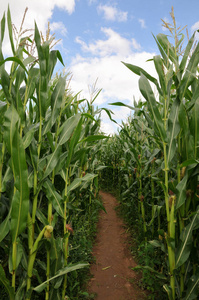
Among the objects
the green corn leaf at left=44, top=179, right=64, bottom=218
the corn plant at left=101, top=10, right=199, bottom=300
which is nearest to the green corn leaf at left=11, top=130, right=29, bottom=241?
the green corn leaf at left=44, top=179, right=64, bottom=218

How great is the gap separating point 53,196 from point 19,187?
492 mm

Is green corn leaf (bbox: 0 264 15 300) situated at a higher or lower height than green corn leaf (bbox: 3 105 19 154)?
lower

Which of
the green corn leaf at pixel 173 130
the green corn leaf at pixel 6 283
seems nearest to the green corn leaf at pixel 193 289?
the green corn leaf at pixel 173 130

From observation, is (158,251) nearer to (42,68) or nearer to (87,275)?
(87,275)

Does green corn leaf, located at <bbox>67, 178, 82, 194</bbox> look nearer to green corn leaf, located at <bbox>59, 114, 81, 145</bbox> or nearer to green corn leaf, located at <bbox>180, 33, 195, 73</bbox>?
green corn leaf, located at <bbox>59, 114, 81, 145</bbox>

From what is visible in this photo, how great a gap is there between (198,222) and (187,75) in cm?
125

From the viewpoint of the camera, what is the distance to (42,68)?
1679 mm

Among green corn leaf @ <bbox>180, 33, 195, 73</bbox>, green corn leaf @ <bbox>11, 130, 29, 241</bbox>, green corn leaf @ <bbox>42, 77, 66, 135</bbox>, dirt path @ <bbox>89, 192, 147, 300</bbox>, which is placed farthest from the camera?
dirt path @ <bbox>89, 192, 147, 300</bbox>

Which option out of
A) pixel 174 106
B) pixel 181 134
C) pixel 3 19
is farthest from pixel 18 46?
pixel 181 134

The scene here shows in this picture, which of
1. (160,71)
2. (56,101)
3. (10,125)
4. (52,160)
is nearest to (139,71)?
(160,71)

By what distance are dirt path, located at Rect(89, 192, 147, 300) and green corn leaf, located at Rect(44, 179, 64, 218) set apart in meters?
1.41

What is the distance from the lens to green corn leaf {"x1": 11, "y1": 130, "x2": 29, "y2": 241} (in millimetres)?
1376

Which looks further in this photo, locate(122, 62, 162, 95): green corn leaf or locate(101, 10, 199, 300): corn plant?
locate(122, 62, 162, 95): green corn leaf

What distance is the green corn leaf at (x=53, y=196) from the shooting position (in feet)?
6.04
